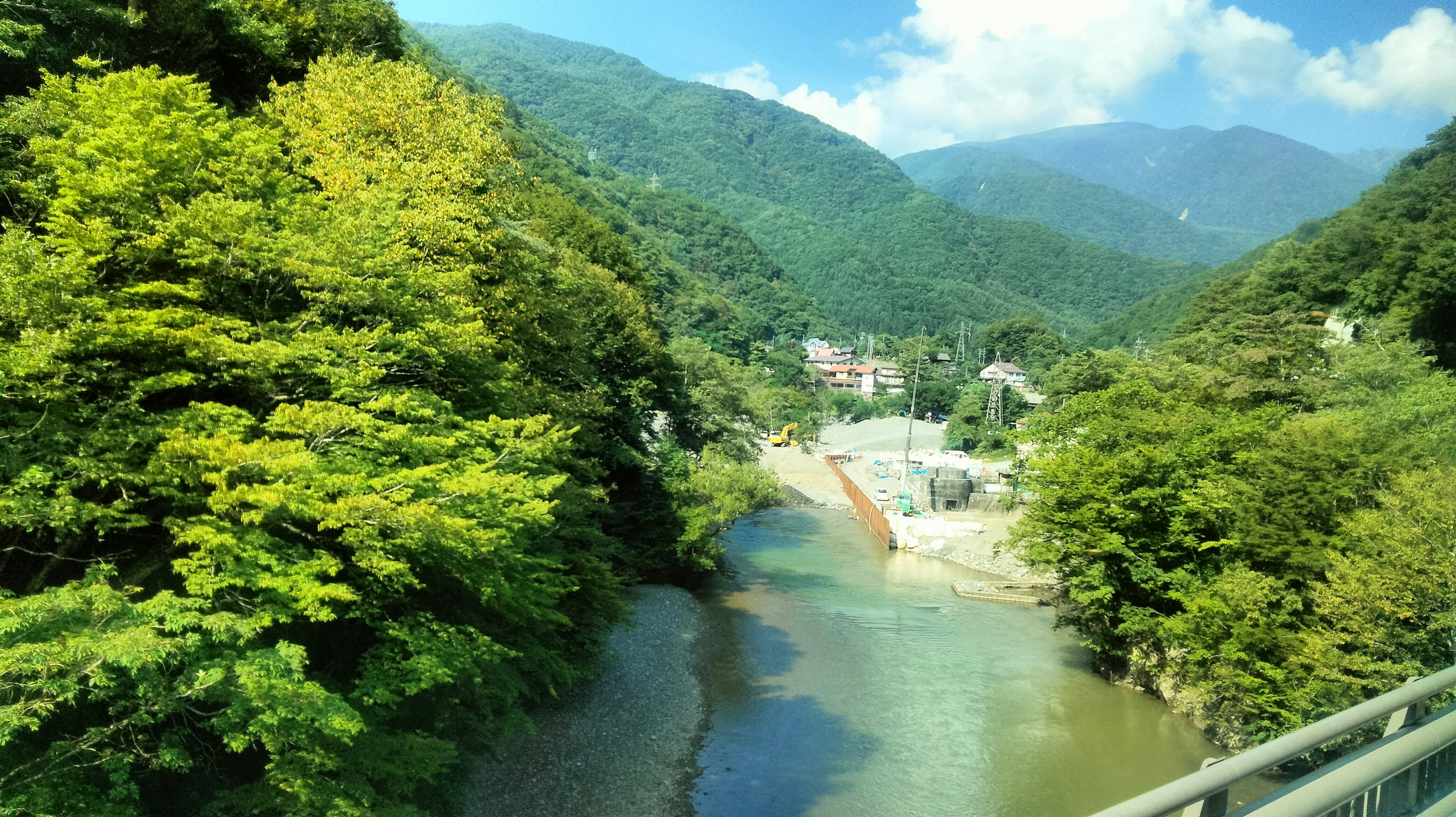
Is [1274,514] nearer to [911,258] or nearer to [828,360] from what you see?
[828,360]

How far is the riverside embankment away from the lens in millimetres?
13727

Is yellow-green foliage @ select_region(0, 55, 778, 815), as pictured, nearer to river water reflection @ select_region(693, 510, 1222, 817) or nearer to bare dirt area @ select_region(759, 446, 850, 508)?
river water reflection @ select_region(693, 510, 1222, 817)

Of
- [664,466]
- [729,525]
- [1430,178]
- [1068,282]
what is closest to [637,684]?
[664,466]

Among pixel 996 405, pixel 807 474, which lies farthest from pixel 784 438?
pixel 996 405

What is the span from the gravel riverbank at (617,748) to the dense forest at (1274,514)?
10030mm

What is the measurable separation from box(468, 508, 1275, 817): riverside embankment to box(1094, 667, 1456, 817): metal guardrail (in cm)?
1131

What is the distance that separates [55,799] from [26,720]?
4.36 feet

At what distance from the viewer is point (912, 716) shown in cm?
1750

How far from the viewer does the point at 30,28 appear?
1050 cm

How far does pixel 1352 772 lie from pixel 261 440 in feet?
28.9

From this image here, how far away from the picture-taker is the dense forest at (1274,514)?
12.6 m

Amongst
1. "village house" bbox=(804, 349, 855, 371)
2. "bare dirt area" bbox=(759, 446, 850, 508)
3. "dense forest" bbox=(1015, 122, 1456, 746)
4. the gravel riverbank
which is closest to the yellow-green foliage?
the gravel riverbank

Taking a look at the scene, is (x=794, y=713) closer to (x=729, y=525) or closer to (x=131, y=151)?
(x=729, y=525)

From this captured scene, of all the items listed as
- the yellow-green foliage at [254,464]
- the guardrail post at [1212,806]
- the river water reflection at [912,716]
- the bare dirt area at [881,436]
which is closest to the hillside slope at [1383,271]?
the river water reflection at [912,716]
